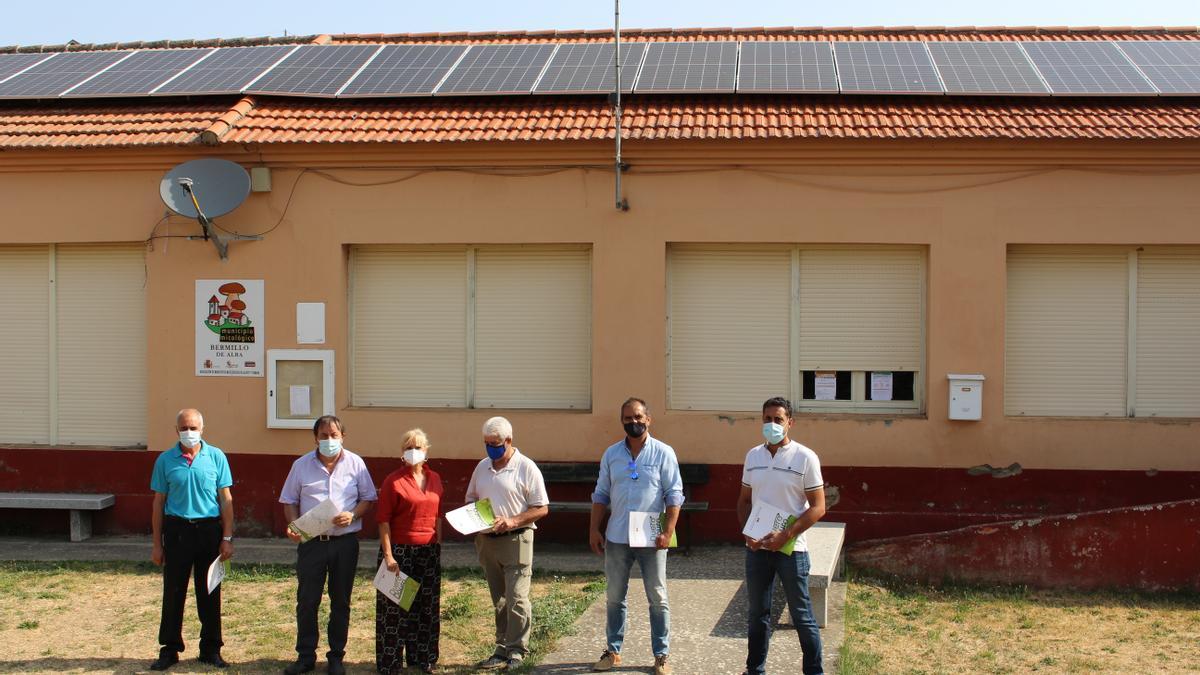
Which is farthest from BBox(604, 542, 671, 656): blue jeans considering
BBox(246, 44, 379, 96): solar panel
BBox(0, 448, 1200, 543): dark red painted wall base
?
BBox(246, 44, 379, 96): solar panel

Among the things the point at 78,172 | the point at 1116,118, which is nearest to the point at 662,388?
the point at 1116,118

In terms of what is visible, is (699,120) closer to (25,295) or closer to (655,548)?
(655,548)

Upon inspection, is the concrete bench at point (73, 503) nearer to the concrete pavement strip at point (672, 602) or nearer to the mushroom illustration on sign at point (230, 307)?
the concrete pavement strip at point (672, 602)

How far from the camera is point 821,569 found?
288 inches

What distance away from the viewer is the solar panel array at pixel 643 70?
1026cm

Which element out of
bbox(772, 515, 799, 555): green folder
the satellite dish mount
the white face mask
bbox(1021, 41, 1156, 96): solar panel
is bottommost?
bbox(772, 515, 799, 555): green folder

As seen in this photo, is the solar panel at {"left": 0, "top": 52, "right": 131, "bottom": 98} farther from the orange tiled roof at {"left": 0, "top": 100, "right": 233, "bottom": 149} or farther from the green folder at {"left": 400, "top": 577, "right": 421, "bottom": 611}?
the green folder at {"left": 400, "top": 577, "right": 421, "bottom": 611}

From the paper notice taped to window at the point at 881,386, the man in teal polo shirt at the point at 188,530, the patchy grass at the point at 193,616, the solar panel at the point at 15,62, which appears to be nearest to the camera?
the man in teal polo shirt at the point at 188,530

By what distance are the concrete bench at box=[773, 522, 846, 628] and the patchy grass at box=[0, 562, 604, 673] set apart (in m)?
1.47

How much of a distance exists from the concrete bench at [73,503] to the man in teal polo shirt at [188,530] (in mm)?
3770

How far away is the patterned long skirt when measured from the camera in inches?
257

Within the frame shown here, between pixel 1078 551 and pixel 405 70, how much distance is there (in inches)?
308

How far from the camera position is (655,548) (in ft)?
20.8

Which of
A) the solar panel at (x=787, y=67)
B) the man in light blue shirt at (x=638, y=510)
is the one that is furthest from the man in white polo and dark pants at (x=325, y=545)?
the solar panel at (x=787, y=67)
